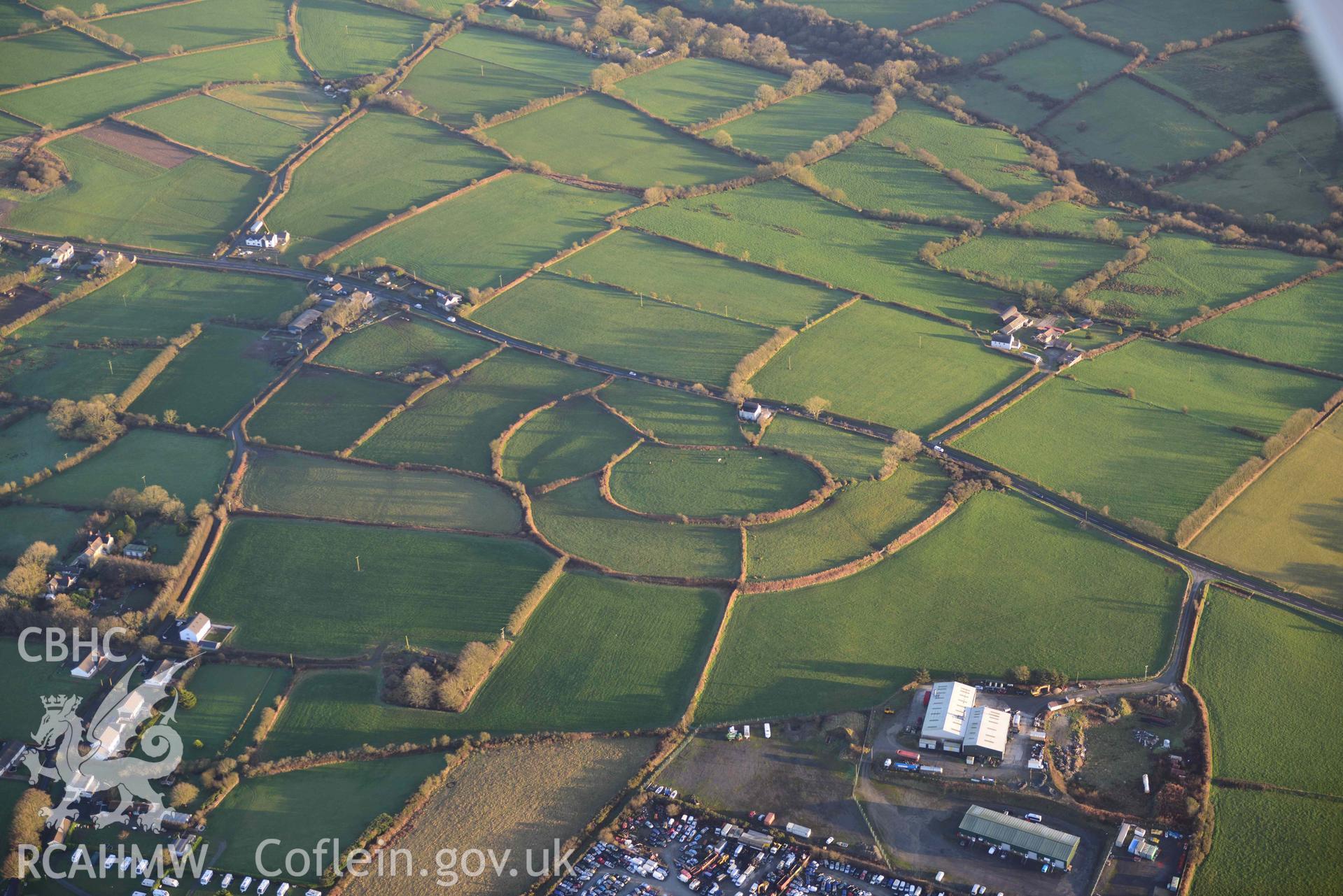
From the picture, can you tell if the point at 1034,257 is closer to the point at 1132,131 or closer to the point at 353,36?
the point at 1132,131

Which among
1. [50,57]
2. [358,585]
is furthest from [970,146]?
[50,57]

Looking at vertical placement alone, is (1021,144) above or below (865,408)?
above

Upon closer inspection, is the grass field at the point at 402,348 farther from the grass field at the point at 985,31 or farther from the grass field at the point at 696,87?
the grass field at the point at 985,31

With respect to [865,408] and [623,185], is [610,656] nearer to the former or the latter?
[865,408]

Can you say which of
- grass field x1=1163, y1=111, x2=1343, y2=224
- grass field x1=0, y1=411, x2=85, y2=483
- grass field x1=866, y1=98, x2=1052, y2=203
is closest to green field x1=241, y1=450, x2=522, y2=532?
grass field x1=0, y1=411, x2=85, y2=483

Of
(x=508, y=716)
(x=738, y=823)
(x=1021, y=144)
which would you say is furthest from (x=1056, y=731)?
(x=1021, y=144)
